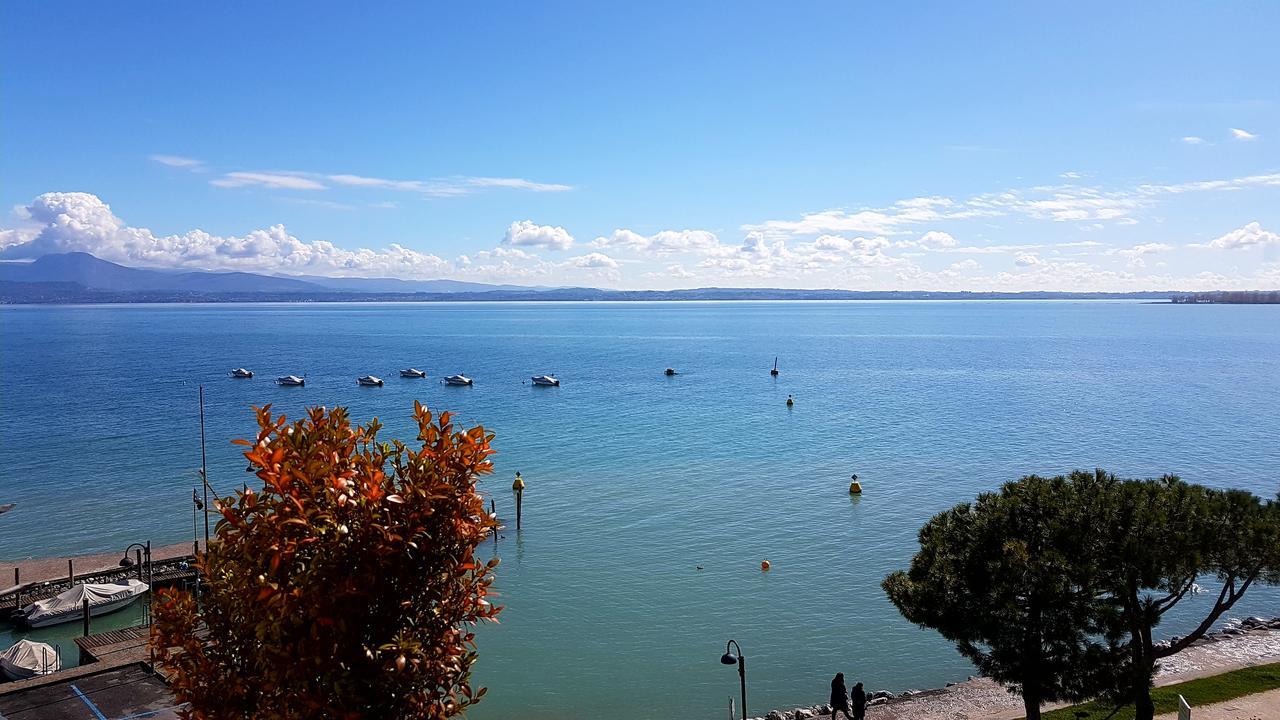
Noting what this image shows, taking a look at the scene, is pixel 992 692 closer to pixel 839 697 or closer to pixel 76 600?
pixel 839 697

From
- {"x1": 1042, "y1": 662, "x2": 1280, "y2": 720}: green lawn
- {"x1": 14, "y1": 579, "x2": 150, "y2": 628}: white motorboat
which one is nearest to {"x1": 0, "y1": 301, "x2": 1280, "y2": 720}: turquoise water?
{"x1": 1042, "y1": 662, "x2": 1280, "y2": 720}: green lawn

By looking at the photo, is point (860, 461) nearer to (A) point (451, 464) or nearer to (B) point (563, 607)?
(B) point (563, 607)

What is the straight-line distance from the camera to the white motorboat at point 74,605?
29.0 m

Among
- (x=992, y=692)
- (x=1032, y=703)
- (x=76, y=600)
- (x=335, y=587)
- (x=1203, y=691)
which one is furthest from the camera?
(x=76, y=600)

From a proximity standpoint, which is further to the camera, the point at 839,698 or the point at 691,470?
the point at 691,470

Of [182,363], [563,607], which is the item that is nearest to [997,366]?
[563,607]

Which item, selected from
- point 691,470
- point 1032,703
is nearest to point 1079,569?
point 1032,703

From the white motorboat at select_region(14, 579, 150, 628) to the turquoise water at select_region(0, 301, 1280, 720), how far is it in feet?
30.8

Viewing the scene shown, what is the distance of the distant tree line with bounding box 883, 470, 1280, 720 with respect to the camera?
14703mm

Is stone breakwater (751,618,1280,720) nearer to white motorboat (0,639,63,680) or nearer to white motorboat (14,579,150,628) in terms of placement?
white motorboat (0,639,63,680)

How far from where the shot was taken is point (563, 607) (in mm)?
31438

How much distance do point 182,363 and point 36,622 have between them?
112 m

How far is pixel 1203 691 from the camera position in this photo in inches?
842

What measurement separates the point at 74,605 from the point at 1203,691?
36.1 m
